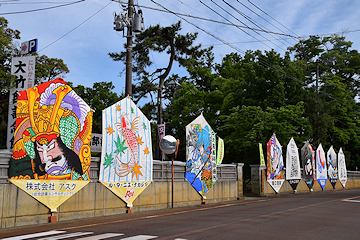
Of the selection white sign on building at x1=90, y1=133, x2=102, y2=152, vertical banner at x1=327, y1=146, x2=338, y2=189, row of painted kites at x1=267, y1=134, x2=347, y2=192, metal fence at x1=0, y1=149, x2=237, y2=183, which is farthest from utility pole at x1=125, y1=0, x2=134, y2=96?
vertical banner at x1=327, y1=146, x2=338, y2=189

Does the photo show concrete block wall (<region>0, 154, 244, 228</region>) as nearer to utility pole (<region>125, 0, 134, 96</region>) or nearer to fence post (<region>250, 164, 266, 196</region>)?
utility pole (<region>125, 0, 134, 96</region>)

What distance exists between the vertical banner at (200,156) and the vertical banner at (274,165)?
6977 millimetres

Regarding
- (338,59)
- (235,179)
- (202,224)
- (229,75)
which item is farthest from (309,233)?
(338,59)

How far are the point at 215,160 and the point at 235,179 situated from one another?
2705 mm

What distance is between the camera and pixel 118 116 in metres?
13.3

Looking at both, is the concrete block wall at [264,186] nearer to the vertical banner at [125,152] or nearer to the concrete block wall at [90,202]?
the concrete block wall at [90,202]

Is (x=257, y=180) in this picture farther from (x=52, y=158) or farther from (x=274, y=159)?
(x=52, y=158)

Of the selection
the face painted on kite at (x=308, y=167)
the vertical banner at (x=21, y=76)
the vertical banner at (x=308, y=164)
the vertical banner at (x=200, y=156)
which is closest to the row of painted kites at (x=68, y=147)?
the vertical banner at (x=200, y=156)

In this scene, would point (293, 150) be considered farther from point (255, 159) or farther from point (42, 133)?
point (42, 133)

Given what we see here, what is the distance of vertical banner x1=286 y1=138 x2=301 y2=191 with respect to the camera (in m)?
25.8

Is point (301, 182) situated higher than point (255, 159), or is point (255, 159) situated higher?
point (255, 159)

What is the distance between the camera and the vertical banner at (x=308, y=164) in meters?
28.6

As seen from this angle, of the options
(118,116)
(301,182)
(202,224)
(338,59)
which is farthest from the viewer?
(338,59)

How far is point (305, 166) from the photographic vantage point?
2883 cm
